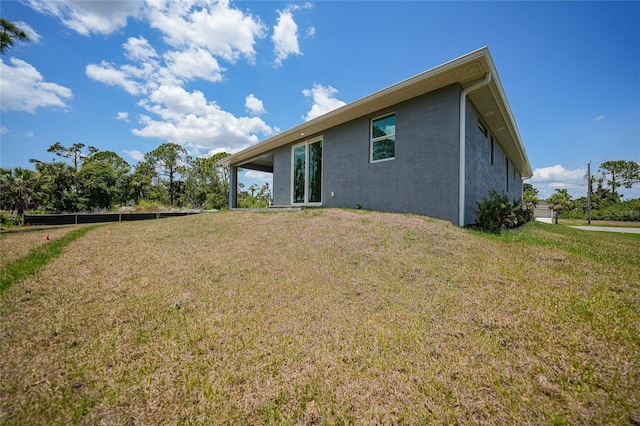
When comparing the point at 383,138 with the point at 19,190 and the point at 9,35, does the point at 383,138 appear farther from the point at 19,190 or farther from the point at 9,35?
the point at 19,190

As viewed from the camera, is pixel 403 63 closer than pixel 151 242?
No

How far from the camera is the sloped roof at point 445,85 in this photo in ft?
18.4

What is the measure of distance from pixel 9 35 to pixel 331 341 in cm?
1722

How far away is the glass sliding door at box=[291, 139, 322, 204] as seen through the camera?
10547mm

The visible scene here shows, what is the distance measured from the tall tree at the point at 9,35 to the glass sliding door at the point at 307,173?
12091mm

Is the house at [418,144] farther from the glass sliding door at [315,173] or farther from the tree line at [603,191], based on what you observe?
the tree line at [603,191]

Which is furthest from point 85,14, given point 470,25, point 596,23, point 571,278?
point 596,23

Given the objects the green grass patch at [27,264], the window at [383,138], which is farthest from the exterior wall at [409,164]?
the green grass patch at [27,264]

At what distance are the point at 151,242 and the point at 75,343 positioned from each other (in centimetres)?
411

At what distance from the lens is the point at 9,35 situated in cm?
1005

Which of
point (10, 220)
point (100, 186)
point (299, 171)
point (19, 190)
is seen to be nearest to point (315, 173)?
point (299, 171)

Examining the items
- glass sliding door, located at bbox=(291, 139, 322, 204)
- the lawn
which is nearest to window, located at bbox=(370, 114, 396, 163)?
glass sliding door, located at bbox=(291, 139, 322, 204)

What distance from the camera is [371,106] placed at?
25.4ft

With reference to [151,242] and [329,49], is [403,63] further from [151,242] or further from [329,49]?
[151,242]
